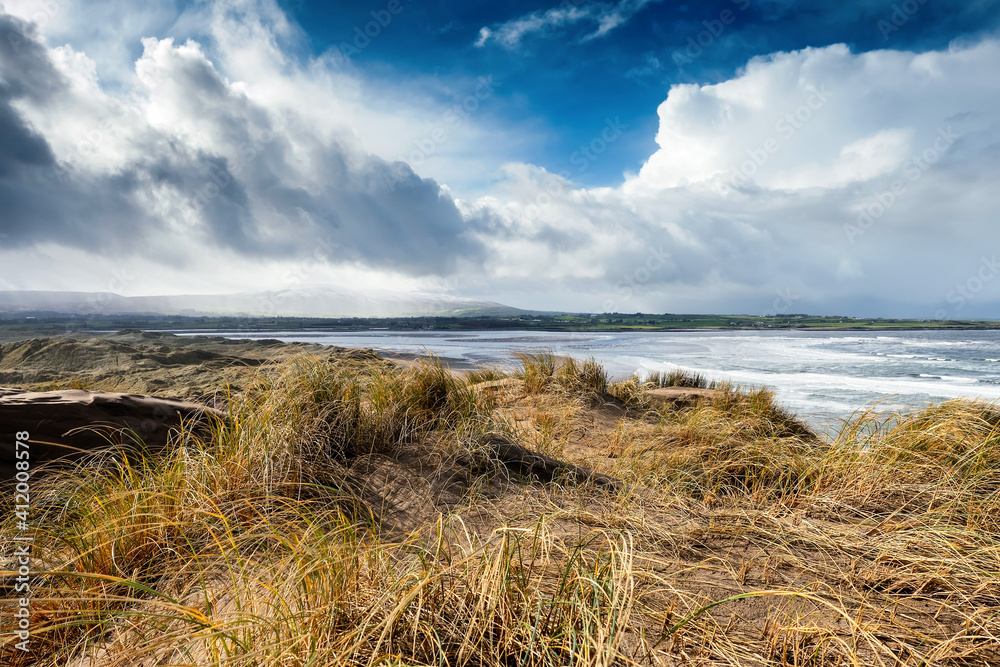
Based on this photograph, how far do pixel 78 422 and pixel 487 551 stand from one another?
4.16m

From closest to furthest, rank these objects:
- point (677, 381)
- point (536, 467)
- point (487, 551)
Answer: point (487, 551)
point (536, 467)
point (677, 381)

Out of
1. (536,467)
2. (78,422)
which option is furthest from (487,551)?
(78,422)

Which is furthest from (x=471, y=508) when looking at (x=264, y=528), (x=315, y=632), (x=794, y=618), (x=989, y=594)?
(x=989, y=594)

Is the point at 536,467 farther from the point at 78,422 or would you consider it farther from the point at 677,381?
the point at 677,381

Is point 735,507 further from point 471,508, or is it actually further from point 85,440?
point 85,440

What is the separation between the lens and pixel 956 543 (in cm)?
256

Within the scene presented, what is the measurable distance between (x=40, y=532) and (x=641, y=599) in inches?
130

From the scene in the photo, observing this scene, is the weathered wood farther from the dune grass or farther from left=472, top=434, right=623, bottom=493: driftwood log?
the dune grass

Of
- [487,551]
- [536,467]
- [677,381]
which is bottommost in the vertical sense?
[677,381]

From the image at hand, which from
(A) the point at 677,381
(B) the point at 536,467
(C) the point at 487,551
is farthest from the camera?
(A) the point at 677,381

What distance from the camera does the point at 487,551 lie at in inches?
81.3

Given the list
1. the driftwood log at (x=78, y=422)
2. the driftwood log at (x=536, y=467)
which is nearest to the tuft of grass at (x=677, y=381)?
the driftwood log at (x=536, y=467)

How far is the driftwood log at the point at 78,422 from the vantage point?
3.75 m

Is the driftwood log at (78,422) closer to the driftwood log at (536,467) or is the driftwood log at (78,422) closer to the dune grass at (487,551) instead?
the dune grass at (487,551)
